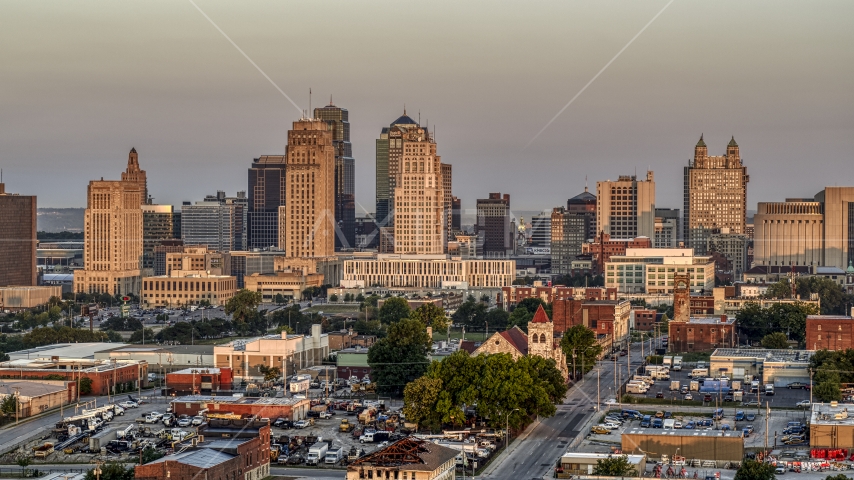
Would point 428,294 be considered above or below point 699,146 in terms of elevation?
below

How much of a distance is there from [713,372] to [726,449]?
22334mm

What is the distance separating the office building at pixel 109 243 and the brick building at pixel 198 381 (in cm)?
7733

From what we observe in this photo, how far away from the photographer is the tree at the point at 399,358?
6450 centimetres

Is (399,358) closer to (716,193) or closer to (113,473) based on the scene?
(113,473)

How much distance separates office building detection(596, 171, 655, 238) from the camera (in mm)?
175750

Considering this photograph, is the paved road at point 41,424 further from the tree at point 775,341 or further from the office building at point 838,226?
the office building at point 838,226

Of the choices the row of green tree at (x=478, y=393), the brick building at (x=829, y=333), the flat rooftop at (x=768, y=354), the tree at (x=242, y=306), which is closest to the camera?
the row of green tree at (x=478, y=393)

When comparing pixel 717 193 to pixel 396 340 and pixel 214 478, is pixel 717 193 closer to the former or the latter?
pixel 396 340

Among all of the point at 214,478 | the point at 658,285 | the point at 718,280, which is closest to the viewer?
the point at 214,478

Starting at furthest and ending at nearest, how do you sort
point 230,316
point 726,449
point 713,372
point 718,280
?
point 718,280, point 230,316, point 713,372, point 726,449

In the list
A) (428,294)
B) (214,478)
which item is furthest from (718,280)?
(214,478)

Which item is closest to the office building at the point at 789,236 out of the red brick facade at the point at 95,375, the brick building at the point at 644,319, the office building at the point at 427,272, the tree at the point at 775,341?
the office building at the point at 427,272

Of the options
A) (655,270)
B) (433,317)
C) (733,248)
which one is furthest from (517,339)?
(733,248)

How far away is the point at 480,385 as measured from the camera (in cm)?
5588
